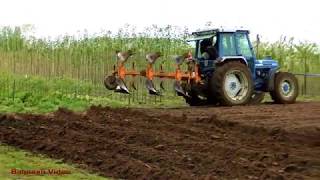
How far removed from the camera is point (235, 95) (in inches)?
669

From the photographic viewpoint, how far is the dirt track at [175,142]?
7.11 m

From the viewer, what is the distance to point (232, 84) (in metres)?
16.9

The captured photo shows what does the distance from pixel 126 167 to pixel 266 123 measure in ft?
16.7

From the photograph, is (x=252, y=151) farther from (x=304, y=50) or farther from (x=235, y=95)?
(x=304, y=50)

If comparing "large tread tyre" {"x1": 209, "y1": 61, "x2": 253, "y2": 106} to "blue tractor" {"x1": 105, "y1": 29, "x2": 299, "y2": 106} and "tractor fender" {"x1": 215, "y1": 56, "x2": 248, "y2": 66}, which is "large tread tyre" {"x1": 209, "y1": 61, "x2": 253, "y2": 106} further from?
"tractor fender" {"x1": 215, "y1": 56, "x2": 248, "y2": 66}

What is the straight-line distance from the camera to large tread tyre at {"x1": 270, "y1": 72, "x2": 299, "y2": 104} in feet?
58.5

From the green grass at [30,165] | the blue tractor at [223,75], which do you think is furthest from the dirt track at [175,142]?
the blue tractor at [223,75]

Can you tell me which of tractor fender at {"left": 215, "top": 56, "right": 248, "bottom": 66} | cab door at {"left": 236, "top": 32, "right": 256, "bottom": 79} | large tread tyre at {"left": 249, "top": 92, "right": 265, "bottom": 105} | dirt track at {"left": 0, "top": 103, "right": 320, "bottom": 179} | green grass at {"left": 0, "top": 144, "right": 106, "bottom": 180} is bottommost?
green grass at {"left": 0, "top": 144, "right": 106, "bottom": 180}

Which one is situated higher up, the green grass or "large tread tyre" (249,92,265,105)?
"large tread tyre" (249,92,265,105)

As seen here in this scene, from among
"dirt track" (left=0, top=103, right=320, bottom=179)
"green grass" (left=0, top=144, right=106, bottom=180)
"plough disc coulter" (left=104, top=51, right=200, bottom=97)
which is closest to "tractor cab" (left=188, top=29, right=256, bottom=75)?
"plough disc coulter" (left=104, top=51, right=200, bottom=97)

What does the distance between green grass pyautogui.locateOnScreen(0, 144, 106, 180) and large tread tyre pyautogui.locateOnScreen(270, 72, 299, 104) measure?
405 inches

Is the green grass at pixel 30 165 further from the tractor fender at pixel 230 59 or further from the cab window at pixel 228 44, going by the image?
the cab window at pixel 228 44

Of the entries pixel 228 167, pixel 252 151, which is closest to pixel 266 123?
pixel 252 151

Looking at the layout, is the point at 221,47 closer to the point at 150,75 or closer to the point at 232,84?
the point at 232,84
